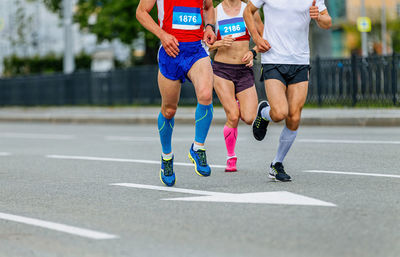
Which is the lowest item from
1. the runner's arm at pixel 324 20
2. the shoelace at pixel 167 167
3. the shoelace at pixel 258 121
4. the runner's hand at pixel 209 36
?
the shoelace at pixel 167 167

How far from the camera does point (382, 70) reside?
2081cm

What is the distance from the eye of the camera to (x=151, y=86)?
28.7 meters

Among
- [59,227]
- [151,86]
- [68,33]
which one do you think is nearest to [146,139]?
[59,227]

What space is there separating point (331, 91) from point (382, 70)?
72.8 inches

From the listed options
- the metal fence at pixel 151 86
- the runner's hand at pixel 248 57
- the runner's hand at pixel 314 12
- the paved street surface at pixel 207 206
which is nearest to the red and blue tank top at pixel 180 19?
the runner's hand at pixel 314 12

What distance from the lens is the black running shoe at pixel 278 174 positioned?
26.3 feet

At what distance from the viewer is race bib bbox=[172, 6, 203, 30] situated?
24.8 ft

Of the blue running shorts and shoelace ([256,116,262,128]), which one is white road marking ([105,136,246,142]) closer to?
shoelace ([256,116,262,128])

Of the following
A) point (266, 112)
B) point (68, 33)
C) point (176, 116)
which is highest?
point (68, 33)

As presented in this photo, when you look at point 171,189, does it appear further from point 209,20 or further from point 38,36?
point 38,36

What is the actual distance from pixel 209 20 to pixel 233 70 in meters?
1.43

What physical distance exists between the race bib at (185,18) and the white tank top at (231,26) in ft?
5.37

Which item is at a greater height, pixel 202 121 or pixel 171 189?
pixel 202 121

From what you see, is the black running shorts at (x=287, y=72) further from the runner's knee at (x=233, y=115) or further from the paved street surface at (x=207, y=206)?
the runner's knee at (x=233, y=115)
